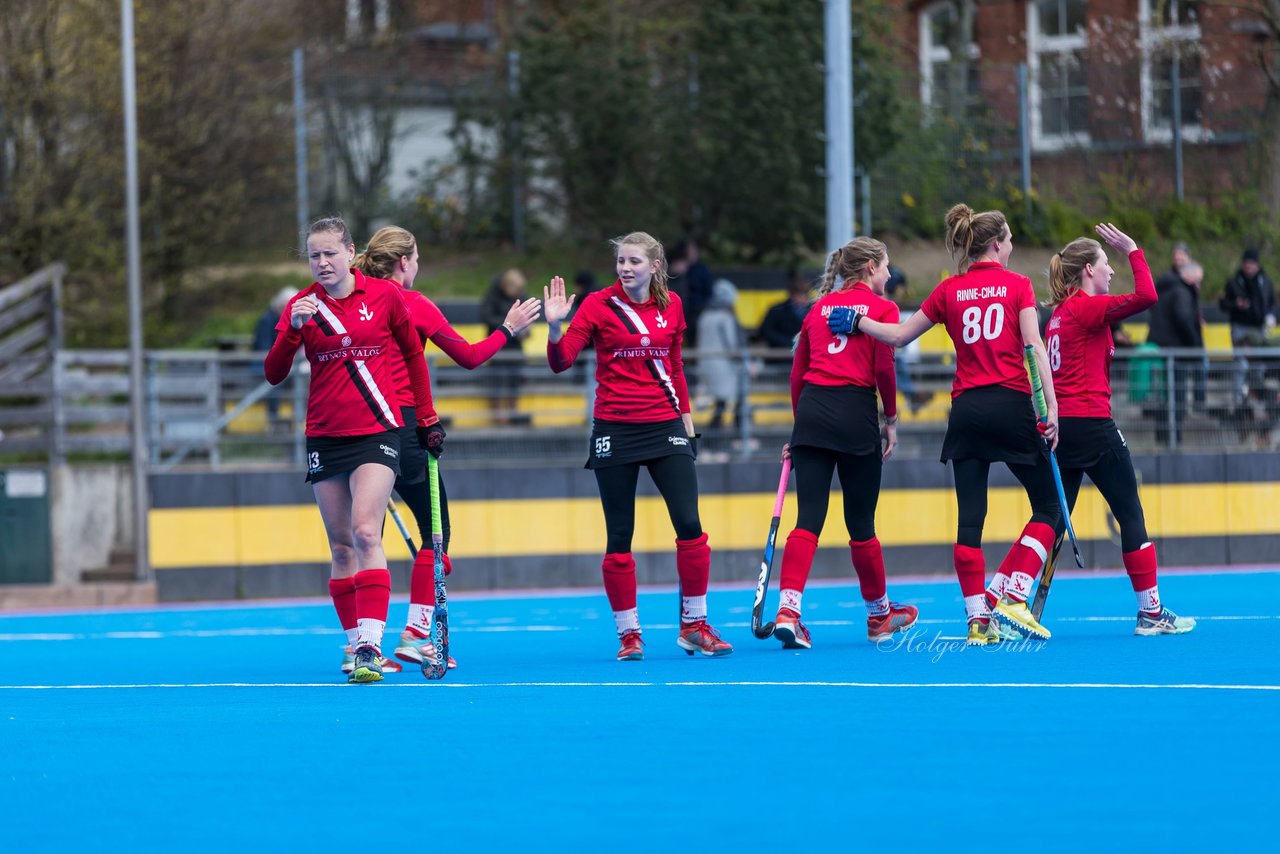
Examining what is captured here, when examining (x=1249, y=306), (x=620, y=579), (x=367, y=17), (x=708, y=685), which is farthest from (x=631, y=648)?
(x=367, y=17)

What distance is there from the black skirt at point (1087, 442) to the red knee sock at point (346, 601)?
3476 mm

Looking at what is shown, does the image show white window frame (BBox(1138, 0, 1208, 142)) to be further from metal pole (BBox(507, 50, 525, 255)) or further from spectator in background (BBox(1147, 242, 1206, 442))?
spectator in background (BBox(1147, 242, 1206, 442))

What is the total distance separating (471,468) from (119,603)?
324 cm

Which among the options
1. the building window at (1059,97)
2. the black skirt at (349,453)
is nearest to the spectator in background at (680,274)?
the building window at (1059,97)

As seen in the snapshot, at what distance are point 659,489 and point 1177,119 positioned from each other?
21.2 m

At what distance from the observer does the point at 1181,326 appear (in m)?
19.8

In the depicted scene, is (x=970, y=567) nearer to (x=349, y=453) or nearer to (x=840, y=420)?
(x=840, y=420)

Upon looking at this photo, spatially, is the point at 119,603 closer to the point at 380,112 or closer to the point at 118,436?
the point at 118,436

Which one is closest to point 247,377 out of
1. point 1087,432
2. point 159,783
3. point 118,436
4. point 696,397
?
point 118,436

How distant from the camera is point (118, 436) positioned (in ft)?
63.3

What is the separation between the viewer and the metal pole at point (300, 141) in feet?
93.0

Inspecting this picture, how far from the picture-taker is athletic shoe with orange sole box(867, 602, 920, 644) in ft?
34.1

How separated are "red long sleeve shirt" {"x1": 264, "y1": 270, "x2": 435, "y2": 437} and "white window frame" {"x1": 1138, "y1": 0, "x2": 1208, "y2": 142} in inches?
868

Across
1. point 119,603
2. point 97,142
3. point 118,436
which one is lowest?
point 119,603
